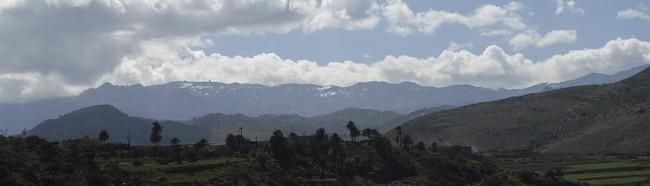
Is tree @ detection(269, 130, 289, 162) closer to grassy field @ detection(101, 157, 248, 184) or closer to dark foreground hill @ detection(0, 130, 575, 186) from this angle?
dark foreground hill @ detection(0, 130, 575, 186)

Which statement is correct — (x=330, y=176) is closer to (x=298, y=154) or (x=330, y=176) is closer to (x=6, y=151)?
(x=298, y=154)

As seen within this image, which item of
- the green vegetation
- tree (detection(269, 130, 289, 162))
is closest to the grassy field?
the green vegetation

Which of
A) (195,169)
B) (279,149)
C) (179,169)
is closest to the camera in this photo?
(179,169)

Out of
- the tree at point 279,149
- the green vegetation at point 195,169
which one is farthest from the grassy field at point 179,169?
the tree at point 279,149

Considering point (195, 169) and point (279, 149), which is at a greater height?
point (279, 149)

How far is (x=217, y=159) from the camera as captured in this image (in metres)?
190

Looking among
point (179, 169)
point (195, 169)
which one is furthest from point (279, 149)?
point (179, 169)

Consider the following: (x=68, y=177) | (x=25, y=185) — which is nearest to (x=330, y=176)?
(x=68, y=177)

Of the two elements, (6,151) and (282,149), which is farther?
(282,149)

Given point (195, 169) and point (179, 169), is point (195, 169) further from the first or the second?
point (179, 169)

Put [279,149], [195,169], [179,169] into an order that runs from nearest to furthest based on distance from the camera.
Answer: [179,169]
[195,169]
[279,149]

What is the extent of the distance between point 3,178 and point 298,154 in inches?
3329

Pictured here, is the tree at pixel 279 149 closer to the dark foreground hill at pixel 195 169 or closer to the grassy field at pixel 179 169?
the dark foreground hill at pixel 195 169

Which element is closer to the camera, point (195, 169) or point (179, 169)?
point (179, 169)
